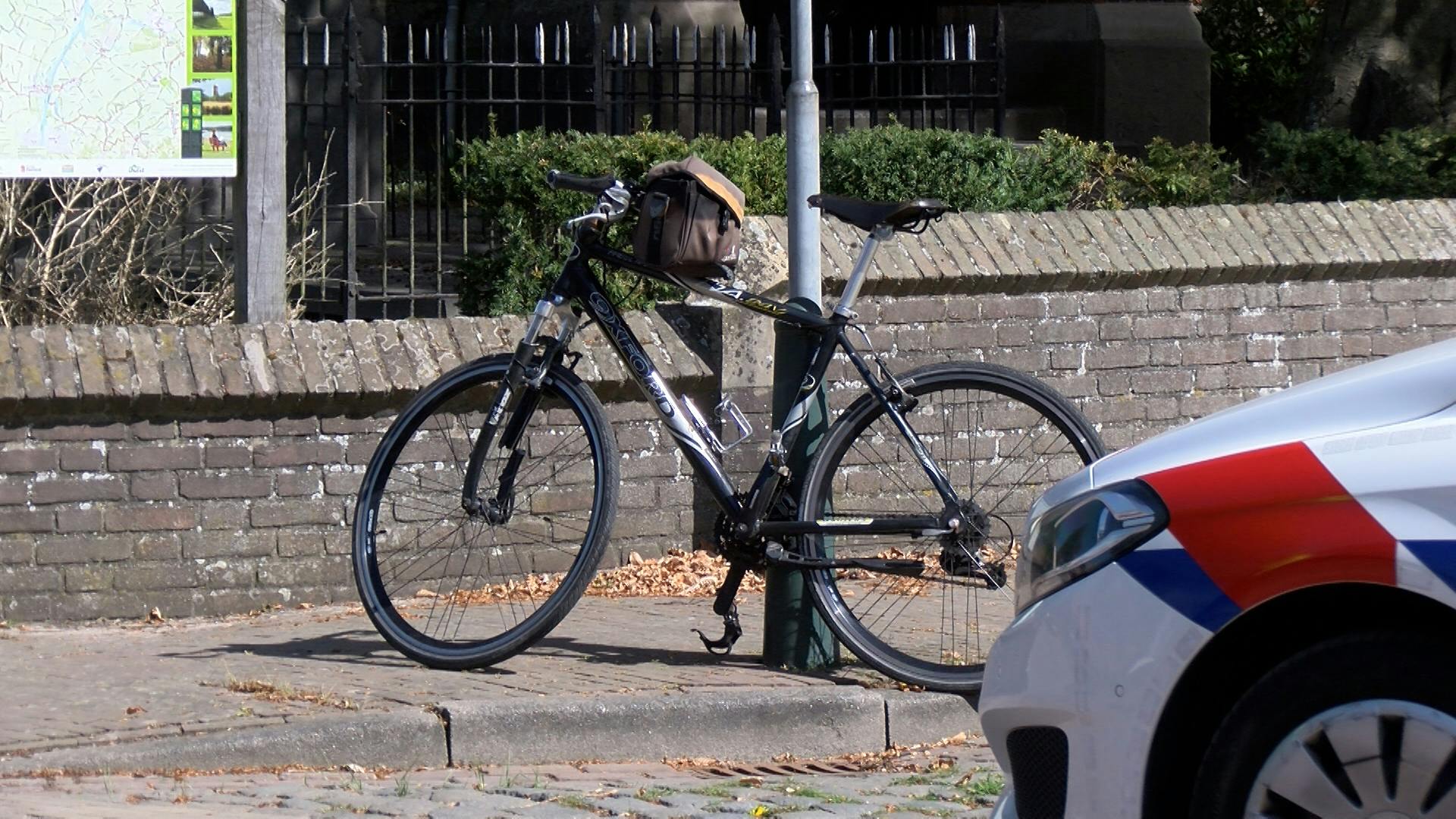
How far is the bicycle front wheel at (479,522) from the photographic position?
5125mm

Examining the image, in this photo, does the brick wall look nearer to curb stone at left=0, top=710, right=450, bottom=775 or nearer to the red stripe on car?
curb stone at left=0, top=710, right=450, bottom=775

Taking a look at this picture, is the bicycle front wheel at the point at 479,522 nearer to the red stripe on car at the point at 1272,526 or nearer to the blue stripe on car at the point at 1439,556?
the red stripe on car at the point at 1272,526

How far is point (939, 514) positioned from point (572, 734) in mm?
1240

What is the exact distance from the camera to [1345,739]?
2.87 m

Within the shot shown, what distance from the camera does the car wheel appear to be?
2801 millimetres

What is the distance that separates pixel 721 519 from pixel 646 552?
1600 mm

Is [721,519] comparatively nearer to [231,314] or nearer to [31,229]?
[231,314]

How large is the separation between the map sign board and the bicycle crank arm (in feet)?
9.16

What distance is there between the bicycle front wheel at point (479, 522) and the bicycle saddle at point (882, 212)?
2.96ft

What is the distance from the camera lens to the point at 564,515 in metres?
6.58

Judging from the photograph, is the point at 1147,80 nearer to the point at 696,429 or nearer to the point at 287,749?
the point at 696,429

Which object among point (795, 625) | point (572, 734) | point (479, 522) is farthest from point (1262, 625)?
point (479, 522)

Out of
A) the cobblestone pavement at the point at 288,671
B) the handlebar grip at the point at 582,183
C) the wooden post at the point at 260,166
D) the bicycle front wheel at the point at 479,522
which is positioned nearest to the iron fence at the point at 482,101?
the wooden post at the point at 260,166

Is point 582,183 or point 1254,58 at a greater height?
point 1254,58
